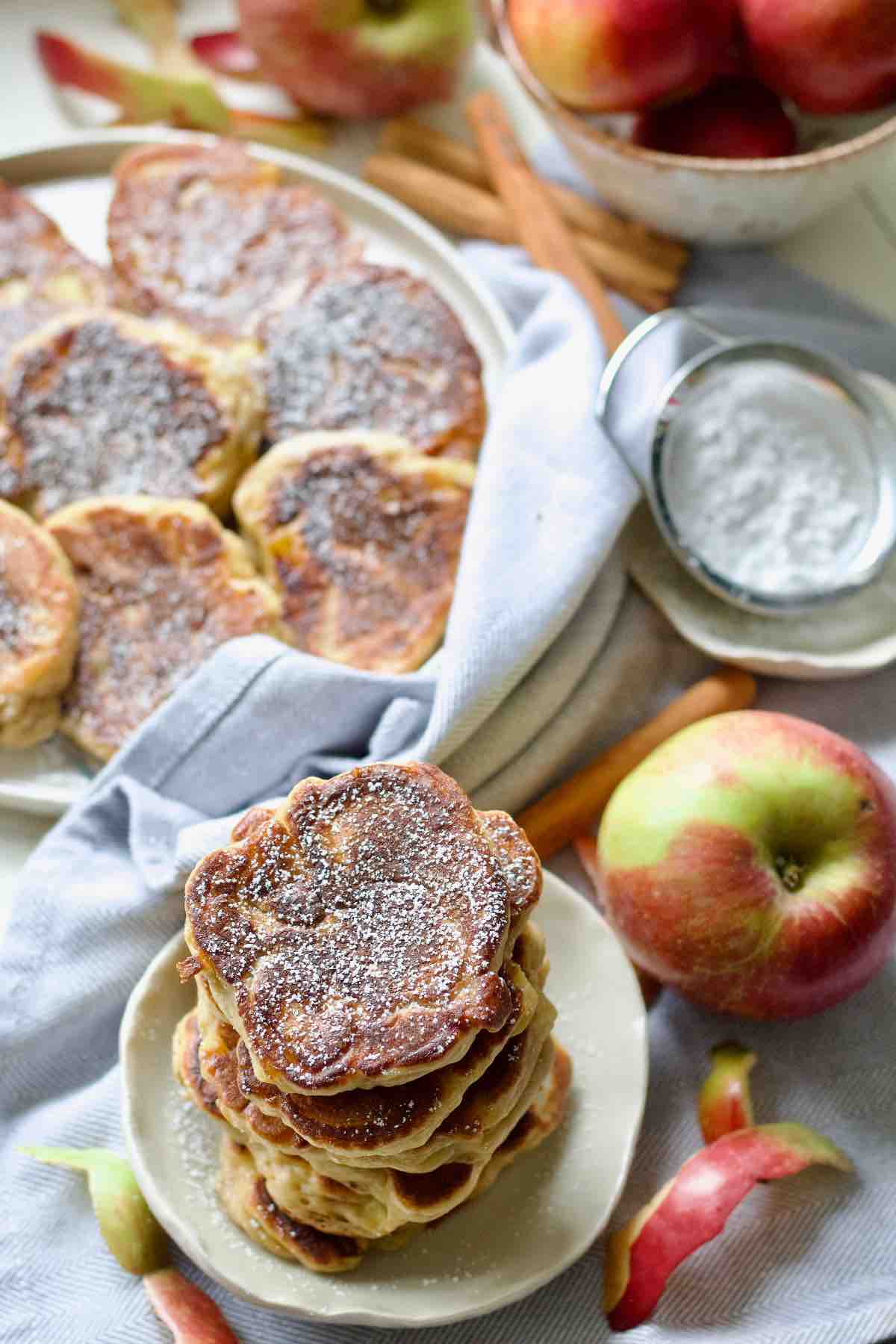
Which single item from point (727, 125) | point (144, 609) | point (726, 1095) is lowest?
point (726, 1095)

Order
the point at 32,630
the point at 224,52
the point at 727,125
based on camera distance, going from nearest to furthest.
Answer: the point at 32,630
the point at 727,125
the point at 224,52

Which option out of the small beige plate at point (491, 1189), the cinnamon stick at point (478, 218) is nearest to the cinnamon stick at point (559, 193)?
the cinnamon stick at point (478, 218)

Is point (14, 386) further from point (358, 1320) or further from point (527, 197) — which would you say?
point (358, 1320)

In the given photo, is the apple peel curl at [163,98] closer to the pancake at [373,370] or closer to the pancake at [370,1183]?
the pancake at [373,370]

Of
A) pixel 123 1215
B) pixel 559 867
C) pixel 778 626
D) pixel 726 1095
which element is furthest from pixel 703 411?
pixel 123 1215

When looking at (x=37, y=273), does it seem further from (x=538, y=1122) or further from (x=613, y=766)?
(x=538, y=1122)

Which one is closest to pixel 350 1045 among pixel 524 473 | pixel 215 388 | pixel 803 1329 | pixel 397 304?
pixel 803 1329

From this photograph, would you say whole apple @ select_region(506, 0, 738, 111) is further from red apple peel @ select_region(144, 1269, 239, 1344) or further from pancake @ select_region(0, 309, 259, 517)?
red apple peel @ select_region(144, 1269, 239, 1344)
